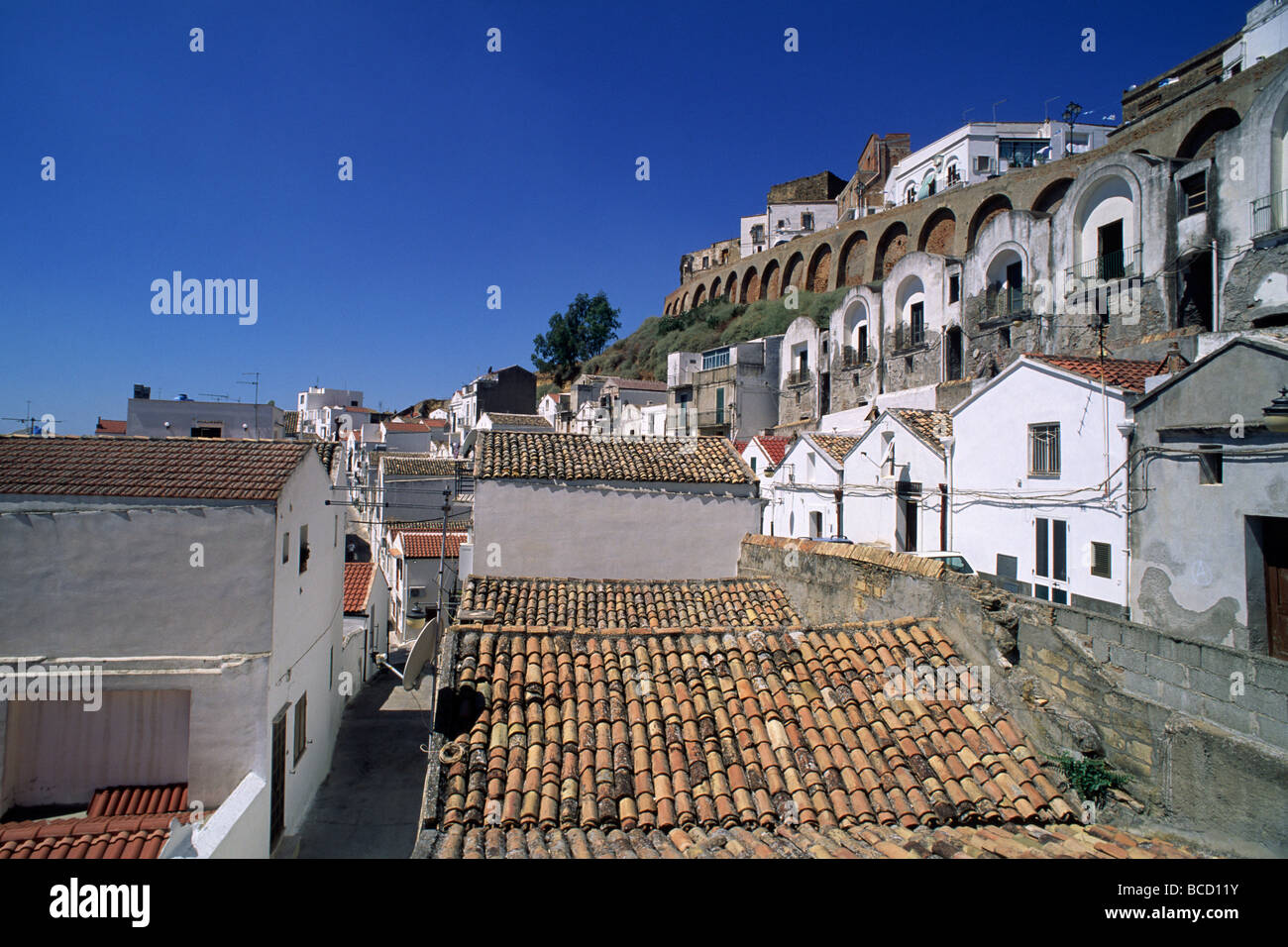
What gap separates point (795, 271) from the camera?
2258 inches

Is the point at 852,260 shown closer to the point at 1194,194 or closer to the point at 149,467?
the point at 1194,194

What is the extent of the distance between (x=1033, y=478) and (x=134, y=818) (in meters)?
17.2

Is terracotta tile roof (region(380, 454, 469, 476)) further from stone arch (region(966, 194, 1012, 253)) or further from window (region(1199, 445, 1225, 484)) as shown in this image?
stone arch (region(966, 194, 1012, 253))

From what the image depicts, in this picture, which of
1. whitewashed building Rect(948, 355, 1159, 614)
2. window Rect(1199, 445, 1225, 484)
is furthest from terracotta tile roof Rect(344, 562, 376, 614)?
window Rect(1199, 445, 1225, 484)

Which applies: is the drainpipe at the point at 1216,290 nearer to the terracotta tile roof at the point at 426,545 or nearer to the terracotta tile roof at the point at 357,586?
the terracotta tile roof at the point at 426,545

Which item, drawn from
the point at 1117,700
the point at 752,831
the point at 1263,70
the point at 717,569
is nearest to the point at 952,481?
the point at 717,569

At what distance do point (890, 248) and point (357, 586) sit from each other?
42.2 m

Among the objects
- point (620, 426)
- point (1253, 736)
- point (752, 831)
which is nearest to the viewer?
point (1253, 736)

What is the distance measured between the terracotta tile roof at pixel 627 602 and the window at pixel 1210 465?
22.7 feet

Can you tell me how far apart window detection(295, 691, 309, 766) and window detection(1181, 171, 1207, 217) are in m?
26.1

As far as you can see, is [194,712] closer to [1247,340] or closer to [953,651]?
[953,651]

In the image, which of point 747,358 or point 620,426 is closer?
point 747,358

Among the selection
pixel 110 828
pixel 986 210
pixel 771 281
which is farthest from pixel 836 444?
pixel 771 281

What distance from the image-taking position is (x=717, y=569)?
1541 cm
